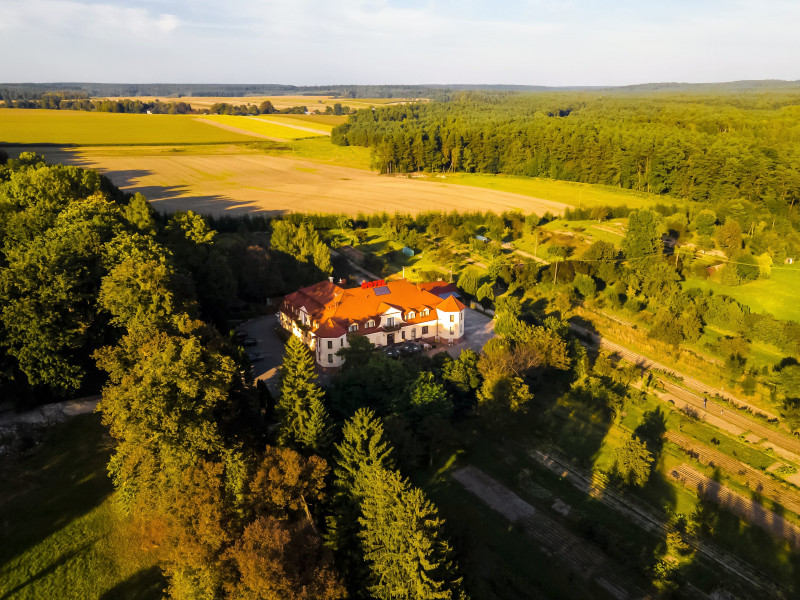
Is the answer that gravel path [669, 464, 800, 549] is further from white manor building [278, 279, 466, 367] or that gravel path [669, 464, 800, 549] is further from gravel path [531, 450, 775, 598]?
white manor building [278, 279, 466, 367]

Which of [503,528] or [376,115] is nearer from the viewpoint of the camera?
[503,528]

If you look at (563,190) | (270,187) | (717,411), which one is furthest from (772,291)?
(270,187)

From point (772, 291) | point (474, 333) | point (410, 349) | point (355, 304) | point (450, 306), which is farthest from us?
point (772, 291)

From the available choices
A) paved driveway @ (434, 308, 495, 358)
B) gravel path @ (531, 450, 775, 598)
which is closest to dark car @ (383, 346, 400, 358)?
paved driveway @ (434, 308, 495, 358)

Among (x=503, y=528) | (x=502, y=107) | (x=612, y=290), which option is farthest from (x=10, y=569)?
(x=502, y=107)

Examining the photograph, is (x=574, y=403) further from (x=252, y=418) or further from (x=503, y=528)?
(x=252, y=418)

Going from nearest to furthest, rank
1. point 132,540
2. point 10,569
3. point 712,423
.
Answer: point 10,569, point 132,540, point 712,423

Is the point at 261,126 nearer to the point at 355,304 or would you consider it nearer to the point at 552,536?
the point at 355,304
